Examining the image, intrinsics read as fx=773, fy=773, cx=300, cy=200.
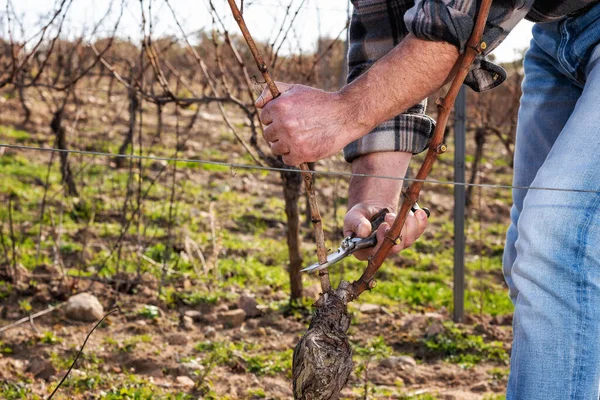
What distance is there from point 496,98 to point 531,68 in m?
7.46

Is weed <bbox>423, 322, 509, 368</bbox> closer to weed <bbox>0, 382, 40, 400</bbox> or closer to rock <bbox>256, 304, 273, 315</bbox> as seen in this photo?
rock <bbox>256, 304, 273, 315</bbox>

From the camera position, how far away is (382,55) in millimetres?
2059

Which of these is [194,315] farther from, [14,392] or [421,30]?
[421,30]

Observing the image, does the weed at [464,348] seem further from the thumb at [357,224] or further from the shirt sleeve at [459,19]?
the shirt sleeve at [459,19]

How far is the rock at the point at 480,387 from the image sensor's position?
3.09 meters

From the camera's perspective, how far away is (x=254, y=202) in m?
6.63

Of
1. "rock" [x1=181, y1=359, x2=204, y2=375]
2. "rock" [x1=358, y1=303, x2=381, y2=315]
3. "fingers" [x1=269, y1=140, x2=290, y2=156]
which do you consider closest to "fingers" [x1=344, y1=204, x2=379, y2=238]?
"fingers" [x1=269, y1=140, x2=290, y2=156]

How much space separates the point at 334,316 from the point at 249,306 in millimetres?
2224

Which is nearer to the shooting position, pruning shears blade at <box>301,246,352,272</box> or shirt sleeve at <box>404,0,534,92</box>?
shirt sleeve at <box>404,0,534,92</box>

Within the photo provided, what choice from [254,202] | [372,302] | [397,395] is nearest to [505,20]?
[397,395]

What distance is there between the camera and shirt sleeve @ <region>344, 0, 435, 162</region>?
79.3 inches

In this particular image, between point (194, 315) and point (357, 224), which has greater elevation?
point (357, 224)

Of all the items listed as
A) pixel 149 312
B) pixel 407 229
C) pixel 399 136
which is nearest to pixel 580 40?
pixel 399 136

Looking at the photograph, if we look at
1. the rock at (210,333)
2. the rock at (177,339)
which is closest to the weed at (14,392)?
the rock at (177,339)
